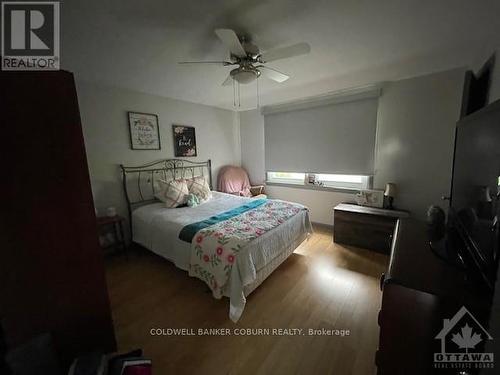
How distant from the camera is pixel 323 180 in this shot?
12.2 ft

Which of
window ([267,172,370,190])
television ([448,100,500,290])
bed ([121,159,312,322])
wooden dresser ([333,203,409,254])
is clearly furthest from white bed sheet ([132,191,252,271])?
television ([448,100,500,290])

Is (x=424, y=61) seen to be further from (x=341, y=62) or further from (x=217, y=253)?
(x=217, y=253)

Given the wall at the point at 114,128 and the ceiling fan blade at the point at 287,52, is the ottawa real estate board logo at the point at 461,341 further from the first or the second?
the wall at the point at 114,128

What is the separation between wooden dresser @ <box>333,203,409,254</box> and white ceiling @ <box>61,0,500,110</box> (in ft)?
6.06

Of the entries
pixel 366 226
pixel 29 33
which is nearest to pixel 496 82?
pixel 366 226

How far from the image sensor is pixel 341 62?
230cm

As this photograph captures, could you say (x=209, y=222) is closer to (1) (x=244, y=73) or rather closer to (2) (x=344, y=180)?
(1) (x=244, y=73)

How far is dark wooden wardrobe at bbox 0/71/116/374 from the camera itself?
0.97 m

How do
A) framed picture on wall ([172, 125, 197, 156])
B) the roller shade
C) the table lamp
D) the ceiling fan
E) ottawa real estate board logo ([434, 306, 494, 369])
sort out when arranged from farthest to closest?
framed picture on wall ([172, 125, 197, 156]) < the roller shade < the table lamp < the ceiling fan < ottawa real estate board logo ([434, 306, 494, 369])

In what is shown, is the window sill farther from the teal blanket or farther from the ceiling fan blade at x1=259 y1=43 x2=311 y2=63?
the ceiling fan blade at x1=259 y1=43 x2=311 y2=63

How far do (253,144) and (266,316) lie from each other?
3.36 m

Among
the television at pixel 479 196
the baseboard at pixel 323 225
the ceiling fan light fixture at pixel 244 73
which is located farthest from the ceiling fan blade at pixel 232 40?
the baseboard at pixel 323 225

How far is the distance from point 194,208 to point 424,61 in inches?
131

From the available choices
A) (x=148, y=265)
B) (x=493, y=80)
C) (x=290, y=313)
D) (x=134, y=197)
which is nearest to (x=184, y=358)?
(x=290, y=313)
